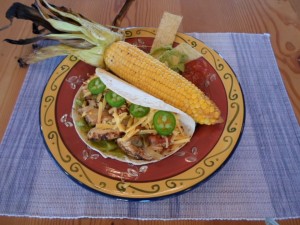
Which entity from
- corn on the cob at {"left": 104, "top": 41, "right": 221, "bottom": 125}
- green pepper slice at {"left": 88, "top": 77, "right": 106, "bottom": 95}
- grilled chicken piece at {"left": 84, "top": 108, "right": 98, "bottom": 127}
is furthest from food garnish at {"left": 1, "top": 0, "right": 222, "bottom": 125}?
grilled chicken piece at {"left": 84, "top": 108, "right": 98, "bottom": 127}

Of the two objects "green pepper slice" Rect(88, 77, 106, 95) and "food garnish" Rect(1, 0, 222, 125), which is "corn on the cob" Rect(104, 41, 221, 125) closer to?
"food garnish" Rect(1, 0, 222, 125)

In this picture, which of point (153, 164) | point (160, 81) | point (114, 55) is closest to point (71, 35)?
point (114, 55)

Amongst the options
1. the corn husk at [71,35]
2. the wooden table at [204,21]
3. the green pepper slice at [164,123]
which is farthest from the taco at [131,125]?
the wooden table at [204,21]

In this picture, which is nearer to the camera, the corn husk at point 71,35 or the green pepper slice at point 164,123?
the green pepper slice at point 164,123

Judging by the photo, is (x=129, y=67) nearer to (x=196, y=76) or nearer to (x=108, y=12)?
(x=196, y=76)

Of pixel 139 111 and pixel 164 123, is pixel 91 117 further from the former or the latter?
pixel 164 123

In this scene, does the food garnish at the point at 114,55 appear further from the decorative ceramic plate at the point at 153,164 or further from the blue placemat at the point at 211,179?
the blue placemat at the point at 211,179
